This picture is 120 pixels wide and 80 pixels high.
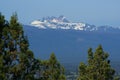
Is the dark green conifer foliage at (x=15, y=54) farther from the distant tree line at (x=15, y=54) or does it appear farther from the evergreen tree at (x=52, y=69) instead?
the evergreen tree at (x=52, y=69)

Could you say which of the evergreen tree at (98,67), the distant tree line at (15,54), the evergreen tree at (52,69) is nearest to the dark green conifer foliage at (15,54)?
the distant tree line at (15,54)

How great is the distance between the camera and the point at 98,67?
1142 inches

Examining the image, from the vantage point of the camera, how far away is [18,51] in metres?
16.0

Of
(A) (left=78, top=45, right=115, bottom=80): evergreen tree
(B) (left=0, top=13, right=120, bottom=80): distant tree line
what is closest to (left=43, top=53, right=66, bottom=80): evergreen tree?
(A) (left=78, top=45, right=115, bottom=80): evergreen tree

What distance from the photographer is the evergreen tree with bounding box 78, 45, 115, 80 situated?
28719 millimetres

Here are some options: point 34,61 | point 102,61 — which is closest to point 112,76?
point 102,61

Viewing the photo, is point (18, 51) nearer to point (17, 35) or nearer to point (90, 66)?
point (17, 35)

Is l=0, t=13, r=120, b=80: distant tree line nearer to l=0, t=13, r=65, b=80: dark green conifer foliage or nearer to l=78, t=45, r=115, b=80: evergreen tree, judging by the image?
l=0, t=13, r=65, b=80: dark green conifer foliage

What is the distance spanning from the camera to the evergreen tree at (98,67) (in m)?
28.7

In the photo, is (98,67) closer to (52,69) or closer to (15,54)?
(52,69)

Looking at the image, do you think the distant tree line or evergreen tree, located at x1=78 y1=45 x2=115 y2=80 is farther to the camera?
evergreen tree, located at x1=78 y1=45 x2=115 y2=80

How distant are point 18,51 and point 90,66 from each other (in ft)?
43.8

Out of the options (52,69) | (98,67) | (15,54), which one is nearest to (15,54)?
(15,54)

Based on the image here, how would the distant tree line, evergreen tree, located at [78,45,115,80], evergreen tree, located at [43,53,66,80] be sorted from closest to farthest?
the distant tree line < evergreen tree, located at [43,53,66,80] < evergreen tree, located at [78,45,115,80]
